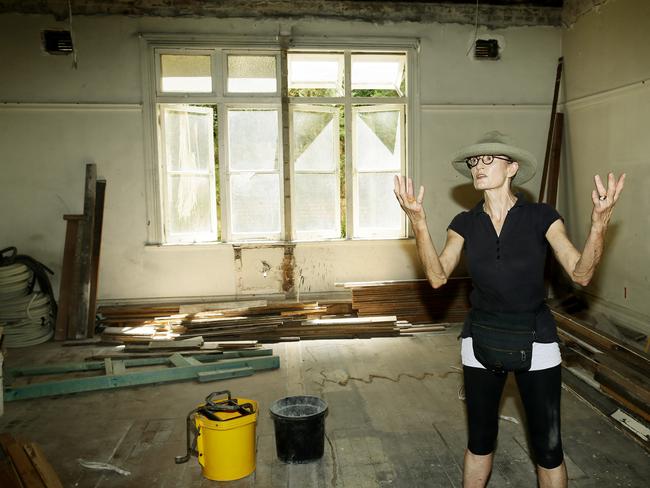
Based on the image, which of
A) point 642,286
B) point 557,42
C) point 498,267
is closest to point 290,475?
point 498,267

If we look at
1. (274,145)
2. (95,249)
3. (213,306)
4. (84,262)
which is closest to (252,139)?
(274,145)

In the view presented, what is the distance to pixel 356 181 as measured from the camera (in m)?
6.97

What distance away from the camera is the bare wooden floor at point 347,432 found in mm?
3088

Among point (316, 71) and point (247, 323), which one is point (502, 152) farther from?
point (316, 71)

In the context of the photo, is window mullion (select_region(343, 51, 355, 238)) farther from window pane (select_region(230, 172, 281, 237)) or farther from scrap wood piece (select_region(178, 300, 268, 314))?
scrap wood piece (select_region(178, 300, 268, 314))

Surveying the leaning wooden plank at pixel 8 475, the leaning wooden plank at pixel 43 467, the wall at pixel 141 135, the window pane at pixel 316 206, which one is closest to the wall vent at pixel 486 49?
the wall at pixel 141 135

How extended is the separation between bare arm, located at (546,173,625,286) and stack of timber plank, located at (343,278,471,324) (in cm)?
408

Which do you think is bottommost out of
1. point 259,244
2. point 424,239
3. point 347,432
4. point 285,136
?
point 347,432

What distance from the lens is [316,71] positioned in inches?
273

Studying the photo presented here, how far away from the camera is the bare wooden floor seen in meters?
3.09

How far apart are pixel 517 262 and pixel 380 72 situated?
526 cm

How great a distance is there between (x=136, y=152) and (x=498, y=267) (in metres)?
5.30

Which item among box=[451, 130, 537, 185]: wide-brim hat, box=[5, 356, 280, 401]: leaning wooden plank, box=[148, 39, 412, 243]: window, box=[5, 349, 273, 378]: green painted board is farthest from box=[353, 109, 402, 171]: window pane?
box=[451, 130, 537, 185]: wide-brim hat

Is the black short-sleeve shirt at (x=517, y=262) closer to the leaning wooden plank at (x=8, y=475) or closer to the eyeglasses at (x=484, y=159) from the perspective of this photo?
the eyeglasses at (x=484, y=159)
